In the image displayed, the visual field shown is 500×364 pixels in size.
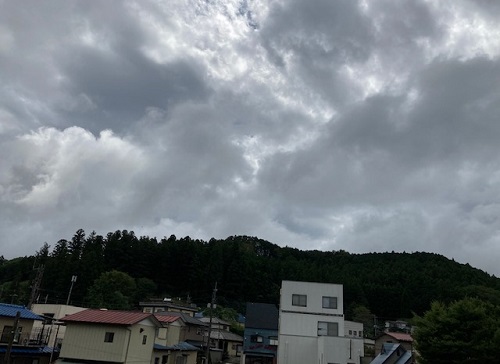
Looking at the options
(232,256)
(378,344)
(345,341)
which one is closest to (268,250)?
(232,256)

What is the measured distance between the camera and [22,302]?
70.1m

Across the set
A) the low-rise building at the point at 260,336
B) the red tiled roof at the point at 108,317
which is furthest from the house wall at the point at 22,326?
the low-rise building at the point at 260,336

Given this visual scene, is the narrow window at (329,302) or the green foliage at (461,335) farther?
the narrow window at (329,302)

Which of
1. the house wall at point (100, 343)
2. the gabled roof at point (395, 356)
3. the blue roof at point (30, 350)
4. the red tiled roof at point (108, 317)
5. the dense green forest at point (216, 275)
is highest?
the dense green forest at point (216, 275)

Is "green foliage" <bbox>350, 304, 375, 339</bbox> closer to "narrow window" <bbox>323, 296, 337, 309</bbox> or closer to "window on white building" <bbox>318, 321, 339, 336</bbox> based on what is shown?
"narrow window" <bbox>323, 296, 337, 309</bbox>

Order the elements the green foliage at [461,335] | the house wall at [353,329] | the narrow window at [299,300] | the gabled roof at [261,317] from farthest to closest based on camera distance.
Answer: the gabled roof at [261,317]
the house wall at [353,329]
the narrow window at [299,300]
the green foliage at [461,335]

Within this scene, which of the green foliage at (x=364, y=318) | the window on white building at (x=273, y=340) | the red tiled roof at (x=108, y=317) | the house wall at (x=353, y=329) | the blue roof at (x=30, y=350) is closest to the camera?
the blue roof at (x=30, y=350)

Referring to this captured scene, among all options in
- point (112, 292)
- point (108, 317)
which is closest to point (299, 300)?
point (108, 317)

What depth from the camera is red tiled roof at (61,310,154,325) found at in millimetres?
29484

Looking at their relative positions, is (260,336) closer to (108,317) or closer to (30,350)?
(108,317)

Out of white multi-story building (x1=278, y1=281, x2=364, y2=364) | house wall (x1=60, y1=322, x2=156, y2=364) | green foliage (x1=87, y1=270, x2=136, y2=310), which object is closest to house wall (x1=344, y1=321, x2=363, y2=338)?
white multi-story building (x1=278, y1=281, x2=364, y2=364)

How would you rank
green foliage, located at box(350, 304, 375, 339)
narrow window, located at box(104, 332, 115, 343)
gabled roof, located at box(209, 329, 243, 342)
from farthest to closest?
green foliage, located at box(350, 304, 375, 339), gabled roof, located at box(209, 329, 243, 342), narrow window, located at box(104, 332, 115, 343)

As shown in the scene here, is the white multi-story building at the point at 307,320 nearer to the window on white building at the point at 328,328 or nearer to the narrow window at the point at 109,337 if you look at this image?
the window on white building at the point at 328,328

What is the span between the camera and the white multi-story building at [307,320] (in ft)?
126
